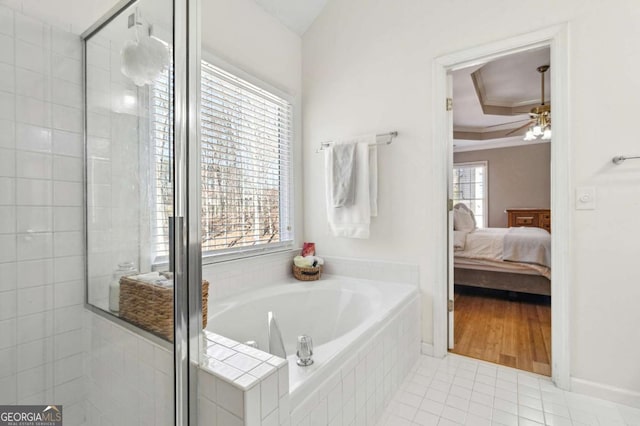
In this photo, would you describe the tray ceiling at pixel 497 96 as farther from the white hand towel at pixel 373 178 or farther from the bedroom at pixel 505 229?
the white hand towel at pixel 373 178

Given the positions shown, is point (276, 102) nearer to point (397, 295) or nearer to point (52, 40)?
point (52, 40)

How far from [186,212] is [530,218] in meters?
6.17

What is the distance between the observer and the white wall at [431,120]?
1.55m

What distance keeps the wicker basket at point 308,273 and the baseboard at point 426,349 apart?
0.87 m

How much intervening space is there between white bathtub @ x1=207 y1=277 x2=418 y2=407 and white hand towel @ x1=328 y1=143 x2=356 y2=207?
2.04 ft

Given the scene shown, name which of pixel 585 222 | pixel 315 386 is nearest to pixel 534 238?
pixel 585 222

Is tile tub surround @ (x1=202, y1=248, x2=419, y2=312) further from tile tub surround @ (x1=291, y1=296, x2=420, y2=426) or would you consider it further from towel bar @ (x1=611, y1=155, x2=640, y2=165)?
towel bar @ (x1=611, y1=155, x2=640, y2=165)

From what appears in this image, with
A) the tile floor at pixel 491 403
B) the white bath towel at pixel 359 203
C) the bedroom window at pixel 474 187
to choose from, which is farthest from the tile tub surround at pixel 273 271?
the bedroom window at pixel 474 187

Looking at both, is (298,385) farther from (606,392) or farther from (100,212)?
(606,392)

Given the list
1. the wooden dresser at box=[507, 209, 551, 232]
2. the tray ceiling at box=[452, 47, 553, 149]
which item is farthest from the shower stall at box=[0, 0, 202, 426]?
the wooden dresser at box=[507, 209, 551, 232]

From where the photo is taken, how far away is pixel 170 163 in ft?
3.13

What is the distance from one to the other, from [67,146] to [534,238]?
12.6 ft

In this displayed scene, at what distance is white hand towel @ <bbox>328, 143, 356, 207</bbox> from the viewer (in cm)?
223

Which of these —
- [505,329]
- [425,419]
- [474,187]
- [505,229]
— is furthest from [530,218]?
[425,419]
